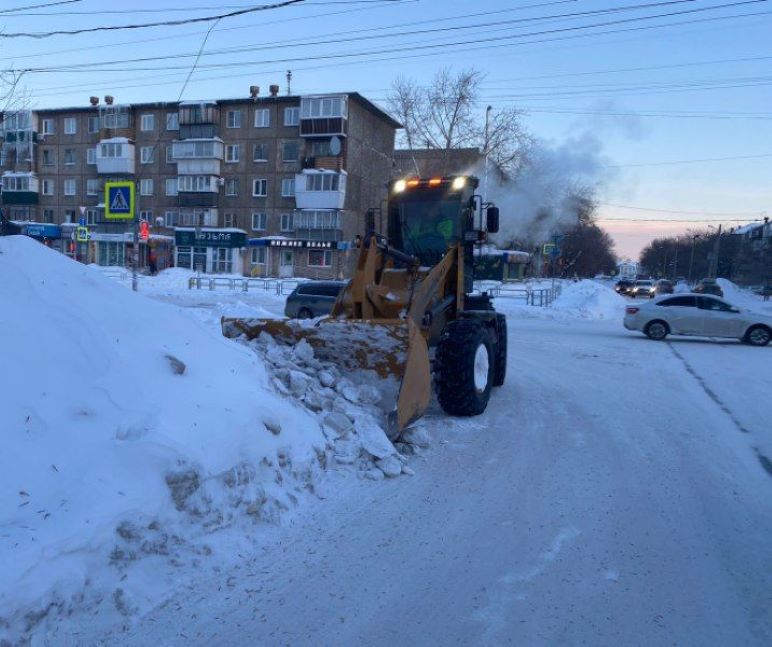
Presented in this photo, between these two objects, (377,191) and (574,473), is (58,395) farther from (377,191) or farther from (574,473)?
(377,191)

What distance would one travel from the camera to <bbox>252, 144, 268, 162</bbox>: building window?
180 feet

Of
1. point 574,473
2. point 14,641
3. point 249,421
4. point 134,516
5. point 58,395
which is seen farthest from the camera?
point 574,473

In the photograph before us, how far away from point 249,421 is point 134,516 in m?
1.46

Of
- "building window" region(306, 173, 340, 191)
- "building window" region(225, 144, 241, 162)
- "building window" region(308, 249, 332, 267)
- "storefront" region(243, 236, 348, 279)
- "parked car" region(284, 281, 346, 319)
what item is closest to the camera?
"parked car" region(284, 281, 346, 319)

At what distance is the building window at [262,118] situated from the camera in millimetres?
54250

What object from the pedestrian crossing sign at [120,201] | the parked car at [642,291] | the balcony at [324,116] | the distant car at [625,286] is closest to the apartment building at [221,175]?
the balcony at [324,116]

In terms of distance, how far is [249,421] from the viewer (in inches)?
205

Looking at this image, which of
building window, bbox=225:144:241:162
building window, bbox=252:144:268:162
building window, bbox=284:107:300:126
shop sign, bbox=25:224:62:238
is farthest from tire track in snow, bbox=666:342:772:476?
shop sign, bbox=25:224:62:238

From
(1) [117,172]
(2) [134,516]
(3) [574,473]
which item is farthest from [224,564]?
(1) [117,172]

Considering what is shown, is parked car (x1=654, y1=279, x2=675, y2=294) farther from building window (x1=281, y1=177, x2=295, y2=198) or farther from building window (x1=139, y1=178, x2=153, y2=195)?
building window (x1=139, y1=178, x2=153, y2=195)

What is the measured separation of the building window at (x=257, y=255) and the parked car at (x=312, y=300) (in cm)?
3356

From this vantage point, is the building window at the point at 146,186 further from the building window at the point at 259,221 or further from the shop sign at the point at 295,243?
the shop sign at the point at 295,243

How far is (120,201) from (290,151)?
133ft

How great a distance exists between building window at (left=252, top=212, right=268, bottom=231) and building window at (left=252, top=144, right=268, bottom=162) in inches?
179
